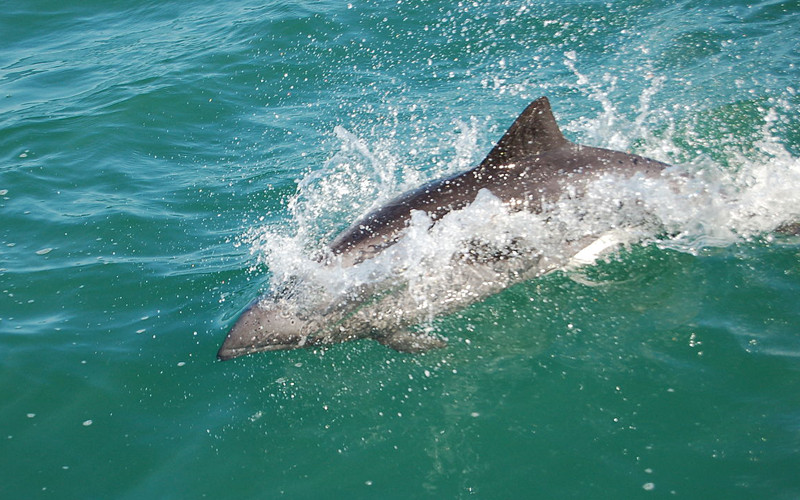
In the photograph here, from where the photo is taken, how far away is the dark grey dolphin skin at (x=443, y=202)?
6871 mm

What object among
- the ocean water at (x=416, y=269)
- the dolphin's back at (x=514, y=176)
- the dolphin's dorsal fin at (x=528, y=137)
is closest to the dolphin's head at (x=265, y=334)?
the ocean water at (x=416, y=269)

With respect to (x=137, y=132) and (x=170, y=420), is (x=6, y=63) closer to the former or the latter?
(x=137, y=132)

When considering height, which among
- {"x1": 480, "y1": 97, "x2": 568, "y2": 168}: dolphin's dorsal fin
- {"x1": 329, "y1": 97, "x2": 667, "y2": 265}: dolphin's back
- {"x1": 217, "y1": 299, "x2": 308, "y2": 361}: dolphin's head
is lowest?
{"x1": 217, "y1": 299, "x2": 308, "y2": 361}: dolphin's head

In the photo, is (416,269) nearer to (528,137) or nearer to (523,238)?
(523,238)

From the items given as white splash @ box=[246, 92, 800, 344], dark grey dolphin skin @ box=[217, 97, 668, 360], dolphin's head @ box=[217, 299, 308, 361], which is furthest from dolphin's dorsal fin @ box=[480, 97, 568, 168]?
dolphin's head @ box=[217, 299, 308, 361]

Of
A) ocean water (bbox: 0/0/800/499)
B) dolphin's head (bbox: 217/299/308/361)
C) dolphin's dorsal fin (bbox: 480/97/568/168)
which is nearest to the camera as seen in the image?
ocean water (bbox: 0/0/800/499)

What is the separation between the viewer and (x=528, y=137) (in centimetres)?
703

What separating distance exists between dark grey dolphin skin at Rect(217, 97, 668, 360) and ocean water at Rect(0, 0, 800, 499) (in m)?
0.23

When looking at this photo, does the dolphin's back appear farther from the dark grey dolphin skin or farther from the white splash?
the white splash

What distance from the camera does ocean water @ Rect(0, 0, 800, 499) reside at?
544 cm

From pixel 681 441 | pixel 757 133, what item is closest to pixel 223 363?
pixel 681 441

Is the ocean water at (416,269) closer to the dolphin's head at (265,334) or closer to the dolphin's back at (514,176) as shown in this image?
the dolphin's head at (265,334)

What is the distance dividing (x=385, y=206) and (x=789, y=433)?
13.9 feet

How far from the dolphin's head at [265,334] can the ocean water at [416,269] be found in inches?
5.4
